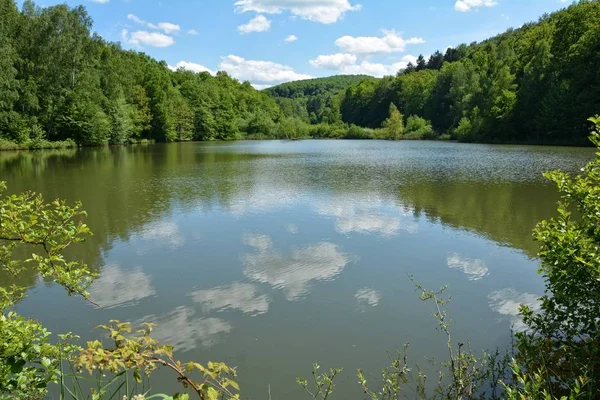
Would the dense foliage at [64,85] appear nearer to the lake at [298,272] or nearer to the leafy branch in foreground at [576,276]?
the lake at [298,272]

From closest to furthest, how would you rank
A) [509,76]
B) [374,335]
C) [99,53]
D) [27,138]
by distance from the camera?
[374,335] < [27,138] < [99,53] < [509,76]

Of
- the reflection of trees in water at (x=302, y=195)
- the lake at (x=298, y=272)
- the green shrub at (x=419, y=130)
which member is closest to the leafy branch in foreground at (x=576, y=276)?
the lake at (x=298, y=272)

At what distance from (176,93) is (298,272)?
257ft

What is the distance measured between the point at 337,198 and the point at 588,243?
1275cm

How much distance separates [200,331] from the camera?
5.68m

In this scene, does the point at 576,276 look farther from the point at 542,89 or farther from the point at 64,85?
the point at 542,89

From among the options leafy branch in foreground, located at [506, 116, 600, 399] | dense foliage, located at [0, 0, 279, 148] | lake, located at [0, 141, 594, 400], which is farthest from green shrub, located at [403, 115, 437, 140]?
leafy branch in foreground, located at [506, 116, 600, 399]

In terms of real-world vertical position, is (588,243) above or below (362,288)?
above

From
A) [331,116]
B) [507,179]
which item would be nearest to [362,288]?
[507,179]

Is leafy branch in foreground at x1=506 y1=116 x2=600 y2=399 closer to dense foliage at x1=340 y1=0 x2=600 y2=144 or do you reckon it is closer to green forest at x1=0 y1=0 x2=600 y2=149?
green forest at x1=0 y1=0 x2=600 y2=149

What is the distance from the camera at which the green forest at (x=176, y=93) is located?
140 ft

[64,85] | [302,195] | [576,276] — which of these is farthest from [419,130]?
[576,276]

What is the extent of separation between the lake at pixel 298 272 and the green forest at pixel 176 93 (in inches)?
1254

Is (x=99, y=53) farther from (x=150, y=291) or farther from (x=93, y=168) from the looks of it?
(x=150, y=291)
